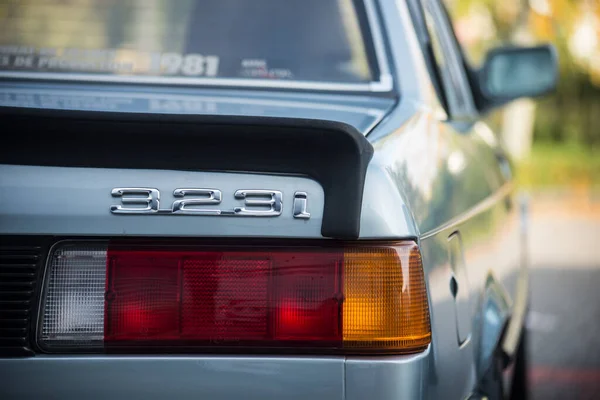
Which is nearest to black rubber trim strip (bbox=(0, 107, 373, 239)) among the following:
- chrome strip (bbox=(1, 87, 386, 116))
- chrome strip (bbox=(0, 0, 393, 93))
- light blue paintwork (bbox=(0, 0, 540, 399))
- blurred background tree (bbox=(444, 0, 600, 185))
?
light blue paintwork (bbox=(0, 0, 540, 399))

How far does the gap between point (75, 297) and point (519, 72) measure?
96.5 inches

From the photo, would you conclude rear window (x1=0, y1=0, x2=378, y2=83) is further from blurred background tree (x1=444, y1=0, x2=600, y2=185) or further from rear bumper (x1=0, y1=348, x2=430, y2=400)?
blurred background tree (x1=444, y1=0, x2=600, y2=185)

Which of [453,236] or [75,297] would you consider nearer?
[75,297]

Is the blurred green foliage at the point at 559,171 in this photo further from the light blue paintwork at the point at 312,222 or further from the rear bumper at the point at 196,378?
the rear bumper at the point at 196,378

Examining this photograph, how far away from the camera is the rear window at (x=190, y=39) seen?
2768mm

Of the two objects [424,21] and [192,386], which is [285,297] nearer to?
[192,386]

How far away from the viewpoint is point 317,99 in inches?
102

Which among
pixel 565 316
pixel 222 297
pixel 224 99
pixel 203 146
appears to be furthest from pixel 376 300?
pixel 565 316

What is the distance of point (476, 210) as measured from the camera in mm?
2879

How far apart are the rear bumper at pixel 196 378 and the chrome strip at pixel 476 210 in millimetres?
336

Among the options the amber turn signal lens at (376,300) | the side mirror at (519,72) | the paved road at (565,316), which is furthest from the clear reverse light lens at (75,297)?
the paved road at (565,316)

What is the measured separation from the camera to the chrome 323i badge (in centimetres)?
196

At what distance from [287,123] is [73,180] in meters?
0.43

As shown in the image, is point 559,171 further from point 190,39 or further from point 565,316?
point 190,39
